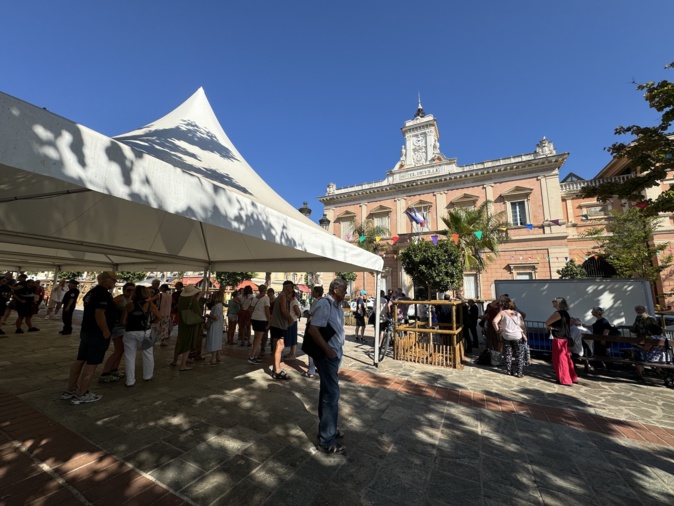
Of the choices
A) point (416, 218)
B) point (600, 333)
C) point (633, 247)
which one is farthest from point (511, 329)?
point (633, 247)

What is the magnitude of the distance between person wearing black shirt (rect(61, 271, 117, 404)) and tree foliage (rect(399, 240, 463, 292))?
8024 mm

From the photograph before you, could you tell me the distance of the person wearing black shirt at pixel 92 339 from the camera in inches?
137

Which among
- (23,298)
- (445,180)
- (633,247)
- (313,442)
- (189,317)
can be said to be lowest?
(313,442)

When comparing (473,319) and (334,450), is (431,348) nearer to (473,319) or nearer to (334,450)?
(473,319)

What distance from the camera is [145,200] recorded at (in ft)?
6.59

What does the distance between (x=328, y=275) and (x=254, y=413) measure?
25.5 metres

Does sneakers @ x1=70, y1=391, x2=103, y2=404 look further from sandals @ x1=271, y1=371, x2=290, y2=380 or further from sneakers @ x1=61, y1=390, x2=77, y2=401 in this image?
sandals @ x1=271, y1=371, x2=290, y2=380

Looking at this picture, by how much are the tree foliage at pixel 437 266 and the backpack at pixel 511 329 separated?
3.07 m

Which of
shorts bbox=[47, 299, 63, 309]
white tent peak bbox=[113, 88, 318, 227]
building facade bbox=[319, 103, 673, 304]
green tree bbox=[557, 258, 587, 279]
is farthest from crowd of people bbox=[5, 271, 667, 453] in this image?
building facade bbox=[319, 103, 673, 304]

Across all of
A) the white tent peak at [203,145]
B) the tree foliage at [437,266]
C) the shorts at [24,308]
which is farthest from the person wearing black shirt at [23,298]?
the tree foliage at [437,266]

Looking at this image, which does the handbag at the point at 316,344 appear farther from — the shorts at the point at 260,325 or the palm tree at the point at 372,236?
the palm tree at the point at 372,236

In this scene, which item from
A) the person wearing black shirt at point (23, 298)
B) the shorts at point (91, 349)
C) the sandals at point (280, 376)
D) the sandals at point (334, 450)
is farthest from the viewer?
the person wearing black shirt at point (23, 298)

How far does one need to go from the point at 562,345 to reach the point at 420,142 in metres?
25.3

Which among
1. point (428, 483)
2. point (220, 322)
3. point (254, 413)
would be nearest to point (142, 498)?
point (254, 413)
